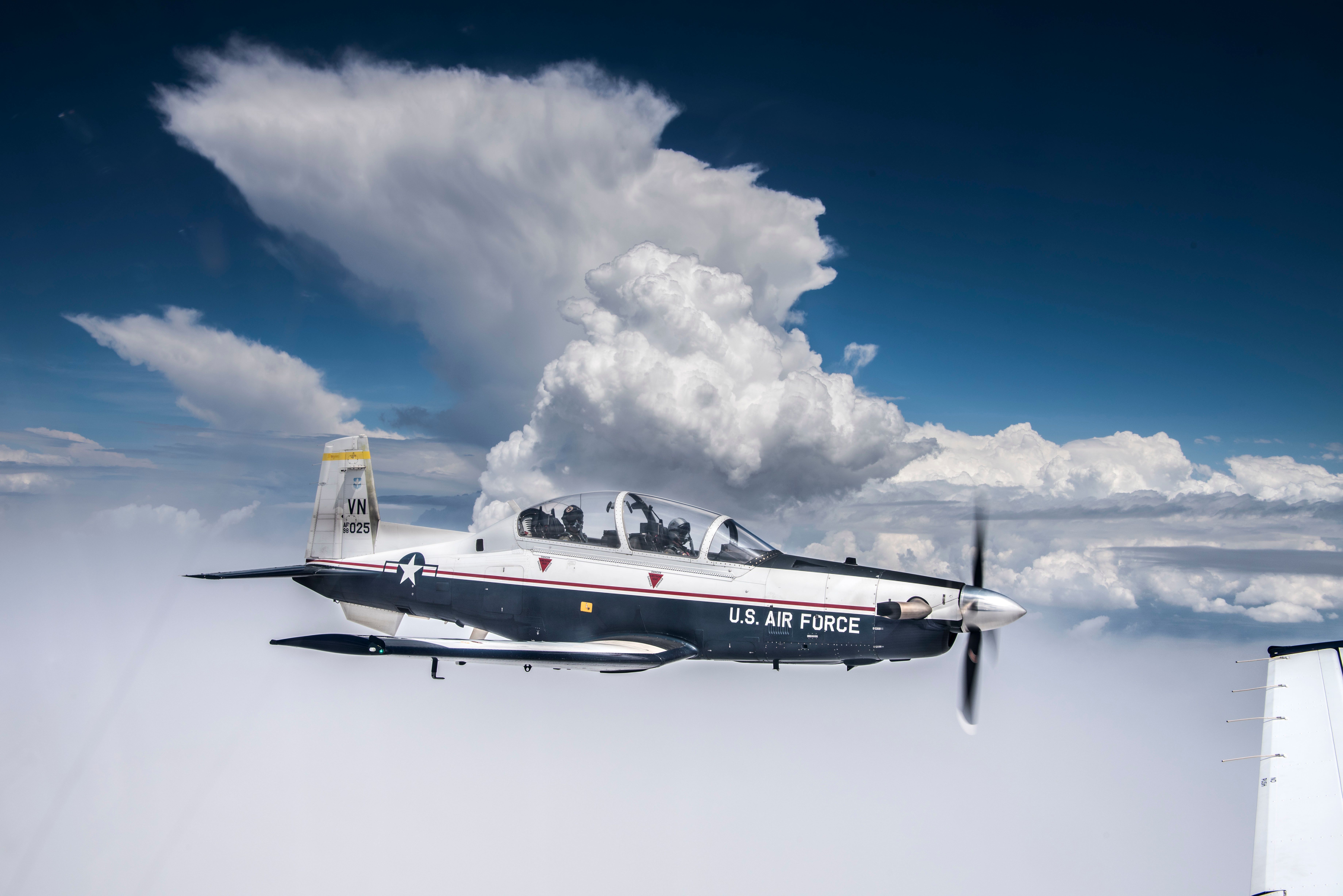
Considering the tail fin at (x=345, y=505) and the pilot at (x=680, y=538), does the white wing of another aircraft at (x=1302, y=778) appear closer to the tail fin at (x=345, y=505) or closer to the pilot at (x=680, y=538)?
the pilot at (x=680, y=538)

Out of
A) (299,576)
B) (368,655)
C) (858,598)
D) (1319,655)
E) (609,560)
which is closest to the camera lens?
(1319,655)

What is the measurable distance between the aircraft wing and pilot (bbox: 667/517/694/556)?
1402 millimetres

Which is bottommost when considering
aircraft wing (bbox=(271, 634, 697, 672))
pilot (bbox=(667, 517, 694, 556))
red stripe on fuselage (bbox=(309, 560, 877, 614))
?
aircraft wing (bbox=(271, 634, 697, 672))

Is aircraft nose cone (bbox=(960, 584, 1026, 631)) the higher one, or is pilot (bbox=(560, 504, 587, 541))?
pilot (bbox=(560, 504, 587, 541))

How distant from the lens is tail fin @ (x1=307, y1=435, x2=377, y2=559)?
1356 centimetres

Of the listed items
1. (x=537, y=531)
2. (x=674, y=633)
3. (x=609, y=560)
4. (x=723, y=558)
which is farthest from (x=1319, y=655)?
(x=537, y=531)

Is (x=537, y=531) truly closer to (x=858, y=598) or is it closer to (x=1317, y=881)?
(x=858, y=598)

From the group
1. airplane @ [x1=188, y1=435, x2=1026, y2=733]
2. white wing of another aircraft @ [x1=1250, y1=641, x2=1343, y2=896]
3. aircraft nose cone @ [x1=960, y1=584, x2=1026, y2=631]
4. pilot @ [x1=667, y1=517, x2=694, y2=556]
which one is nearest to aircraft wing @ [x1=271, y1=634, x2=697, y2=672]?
airplane @ [x1=188, y1=435, x2=1026, y2=733]

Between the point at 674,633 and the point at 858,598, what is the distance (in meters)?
2.93

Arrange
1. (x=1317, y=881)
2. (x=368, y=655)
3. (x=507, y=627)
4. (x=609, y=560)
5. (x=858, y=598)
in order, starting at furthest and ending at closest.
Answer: (x=507, y=627) → (x=609, y=560) → (x=858, y=598) → (x=368, y=655) → (x=1317, y=881)

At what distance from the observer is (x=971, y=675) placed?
9.72 meters

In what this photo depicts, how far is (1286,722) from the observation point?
20.9 feet

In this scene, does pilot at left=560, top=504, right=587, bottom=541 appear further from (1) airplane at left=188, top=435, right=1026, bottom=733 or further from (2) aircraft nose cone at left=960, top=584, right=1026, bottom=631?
(2) aircraft nose cone at left=960, top=584, right=1026, bottom=631

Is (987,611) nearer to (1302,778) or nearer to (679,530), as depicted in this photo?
(1302,778)
